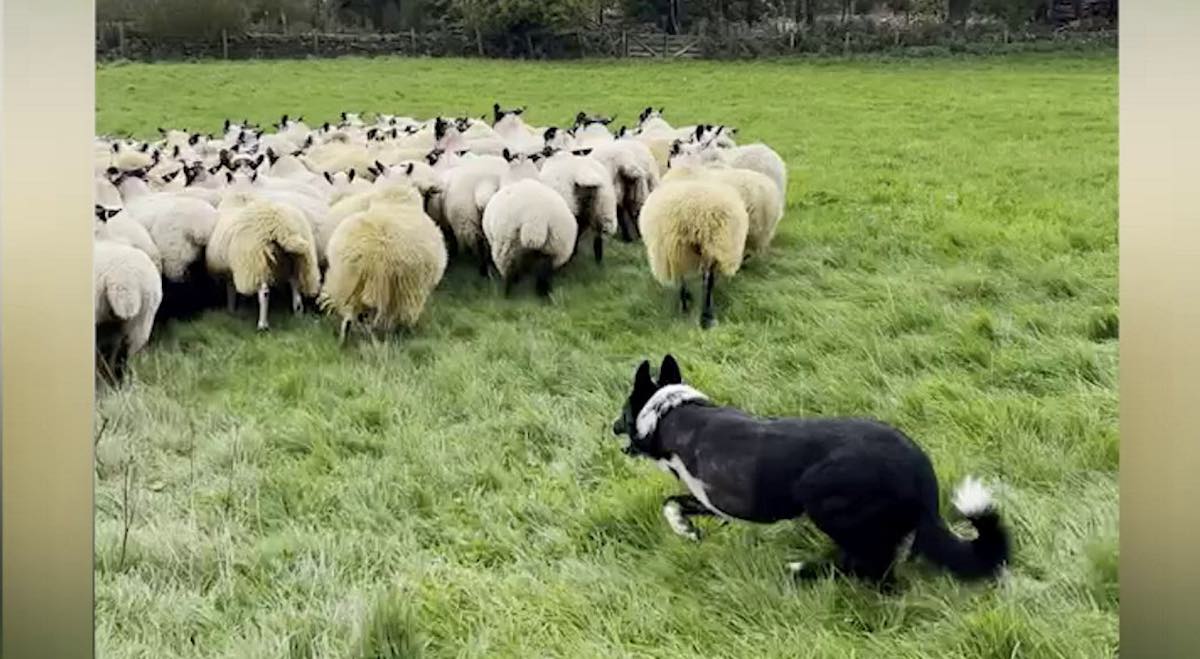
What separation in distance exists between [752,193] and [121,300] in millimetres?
823

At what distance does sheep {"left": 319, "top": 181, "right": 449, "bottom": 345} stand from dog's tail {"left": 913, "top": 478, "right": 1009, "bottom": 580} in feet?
2.32

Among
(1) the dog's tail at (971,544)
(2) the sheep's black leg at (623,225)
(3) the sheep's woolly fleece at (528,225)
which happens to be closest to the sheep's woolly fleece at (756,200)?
(2) the sheep's black leg at (623,225)

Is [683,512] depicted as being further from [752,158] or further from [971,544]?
[752,158]

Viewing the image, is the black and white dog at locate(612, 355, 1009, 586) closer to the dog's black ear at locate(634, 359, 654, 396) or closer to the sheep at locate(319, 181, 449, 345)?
the dog's black ear at locate(634, 359, 654, 396)

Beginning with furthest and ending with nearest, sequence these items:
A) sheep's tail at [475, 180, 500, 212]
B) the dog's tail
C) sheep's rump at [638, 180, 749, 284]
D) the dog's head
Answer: sheep's tail at [475, 180, 500, 212] → sheep's rump at [638, 180, 749, 284] → the dog's head → the dog's tail

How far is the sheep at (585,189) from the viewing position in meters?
1.60

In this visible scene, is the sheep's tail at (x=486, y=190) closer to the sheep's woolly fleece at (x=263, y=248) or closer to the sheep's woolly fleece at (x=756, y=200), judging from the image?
the sheep's woolly fleece at (x=263, y=248)

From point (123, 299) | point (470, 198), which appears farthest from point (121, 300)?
point (470, 198)

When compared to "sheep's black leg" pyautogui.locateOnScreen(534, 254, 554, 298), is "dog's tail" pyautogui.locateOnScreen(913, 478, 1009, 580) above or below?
below

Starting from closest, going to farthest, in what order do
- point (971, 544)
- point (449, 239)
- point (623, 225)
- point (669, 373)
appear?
point (971, 544) → point (669, 373) → point (623, 225) → point (449, 239)

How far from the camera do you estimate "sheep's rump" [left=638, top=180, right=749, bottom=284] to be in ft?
4.78

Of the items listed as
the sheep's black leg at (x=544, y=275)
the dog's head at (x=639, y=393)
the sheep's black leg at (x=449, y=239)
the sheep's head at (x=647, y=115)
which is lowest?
the dog's head at (x=639, y=393)

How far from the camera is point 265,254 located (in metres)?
1.54

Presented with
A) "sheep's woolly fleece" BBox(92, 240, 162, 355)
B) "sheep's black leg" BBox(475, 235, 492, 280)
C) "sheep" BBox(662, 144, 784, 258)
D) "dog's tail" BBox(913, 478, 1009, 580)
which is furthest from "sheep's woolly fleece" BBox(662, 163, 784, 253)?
"sheep's woolly fleece" BBox(92, 240, 162, 355)
